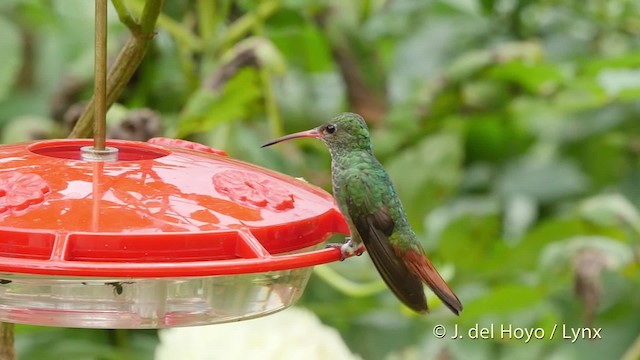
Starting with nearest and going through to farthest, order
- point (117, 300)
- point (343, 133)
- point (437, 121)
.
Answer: point (117, 300)
point (343, 133)
point (437, 121)

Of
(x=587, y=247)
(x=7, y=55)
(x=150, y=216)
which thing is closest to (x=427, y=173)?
(x=587, y=247)

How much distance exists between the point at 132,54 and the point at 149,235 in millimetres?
363

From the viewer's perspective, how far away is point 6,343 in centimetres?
165

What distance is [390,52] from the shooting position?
3852 mm

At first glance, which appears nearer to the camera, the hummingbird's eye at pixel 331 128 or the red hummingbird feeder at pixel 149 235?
the red hummingbird feeder at pixel 149 235

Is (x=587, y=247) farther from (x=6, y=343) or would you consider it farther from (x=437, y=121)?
(x=6, y=343)

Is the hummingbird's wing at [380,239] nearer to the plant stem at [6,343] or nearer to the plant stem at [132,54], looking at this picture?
the plant stem at [132,54]

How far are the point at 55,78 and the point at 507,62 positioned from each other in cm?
147

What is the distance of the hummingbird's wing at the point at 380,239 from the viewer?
172cm


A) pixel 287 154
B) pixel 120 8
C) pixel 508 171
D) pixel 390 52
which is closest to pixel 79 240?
pixel 120 8

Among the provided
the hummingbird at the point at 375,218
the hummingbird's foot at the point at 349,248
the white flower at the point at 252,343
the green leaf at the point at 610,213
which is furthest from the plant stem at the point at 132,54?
the green leaf at the point at 610,213

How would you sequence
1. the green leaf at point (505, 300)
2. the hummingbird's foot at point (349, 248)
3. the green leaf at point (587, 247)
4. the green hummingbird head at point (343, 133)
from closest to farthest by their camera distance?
1. the hummingbird's foot at point (349, 248)
2. the green hummingbird head at point (343, 133)
3. the green leaf at point (587, 247)
4. the green leaf at point (505, 300)

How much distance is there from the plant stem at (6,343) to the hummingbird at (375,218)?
0.47 m

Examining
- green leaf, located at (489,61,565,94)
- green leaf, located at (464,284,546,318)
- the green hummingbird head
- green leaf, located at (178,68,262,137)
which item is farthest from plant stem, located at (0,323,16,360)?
green leaf, located at (489,61,565,94)
